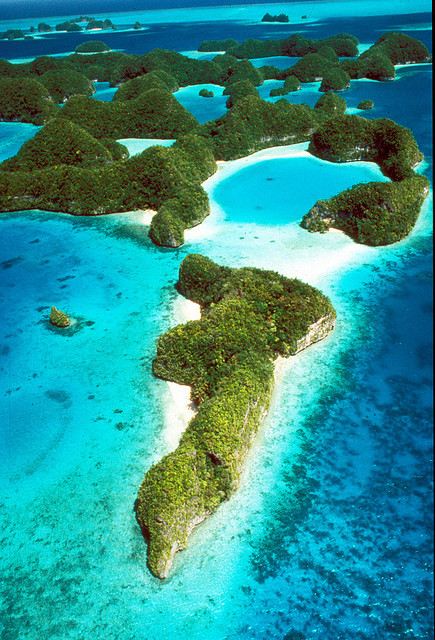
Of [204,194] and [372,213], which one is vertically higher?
[204,194]

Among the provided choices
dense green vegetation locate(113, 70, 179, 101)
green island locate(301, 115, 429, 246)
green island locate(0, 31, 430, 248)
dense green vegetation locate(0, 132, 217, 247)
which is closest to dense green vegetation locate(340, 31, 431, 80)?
green island locate(0, 31, 430, 248)

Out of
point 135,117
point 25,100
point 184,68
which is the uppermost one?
point 25,100

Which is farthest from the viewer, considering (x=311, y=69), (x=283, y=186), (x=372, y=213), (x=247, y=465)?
(x=311, y=69)

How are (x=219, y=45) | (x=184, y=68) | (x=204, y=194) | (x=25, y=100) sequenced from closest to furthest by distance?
(x=204, y=194) < (x=25, y=100) < (x=184, y=68) < (x=219, y=45)

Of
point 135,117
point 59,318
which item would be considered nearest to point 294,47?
point 135,117

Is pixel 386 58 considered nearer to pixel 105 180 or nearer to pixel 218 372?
pixel 105 180

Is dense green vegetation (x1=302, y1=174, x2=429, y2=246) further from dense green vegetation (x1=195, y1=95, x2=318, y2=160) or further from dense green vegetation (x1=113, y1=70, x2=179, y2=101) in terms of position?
dense green vegetation (x1=113, y1=70, x2=179, y2=101)

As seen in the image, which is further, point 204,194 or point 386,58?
point 386,58
